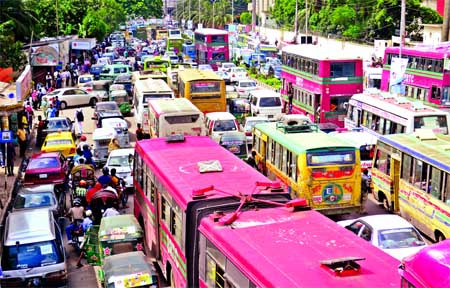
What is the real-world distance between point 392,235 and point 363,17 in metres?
63.9

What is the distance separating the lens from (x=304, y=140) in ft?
60.5

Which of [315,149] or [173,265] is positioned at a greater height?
[315,149]

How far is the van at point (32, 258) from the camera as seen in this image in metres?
13.6

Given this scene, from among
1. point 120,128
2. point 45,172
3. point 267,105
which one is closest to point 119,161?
point 45,172

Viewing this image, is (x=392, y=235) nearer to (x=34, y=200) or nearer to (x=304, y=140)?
(x=304, y=140)

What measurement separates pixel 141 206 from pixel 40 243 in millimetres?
3401

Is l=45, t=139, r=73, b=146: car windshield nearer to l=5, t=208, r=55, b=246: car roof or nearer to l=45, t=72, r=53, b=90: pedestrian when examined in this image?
l=5, t=208, r=55, b=246: car roof

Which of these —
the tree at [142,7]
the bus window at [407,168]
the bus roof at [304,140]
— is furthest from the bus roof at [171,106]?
the tree at [142,7]

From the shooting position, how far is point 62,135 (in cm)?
2703

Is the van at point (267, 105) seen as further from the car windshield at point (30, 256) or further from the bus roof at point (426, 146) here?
the car windshield at point (30, 256)

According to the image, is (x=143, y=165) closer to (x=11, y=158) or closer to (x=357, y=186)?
(x=357, y=186)

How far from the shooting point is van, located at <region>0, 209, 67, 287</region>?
44.6 ft

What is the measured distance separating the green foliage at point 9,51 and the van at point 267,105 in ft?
44.4

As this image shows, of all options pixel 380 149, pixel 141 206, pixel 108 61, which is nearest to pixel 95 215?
pixel 141 206
